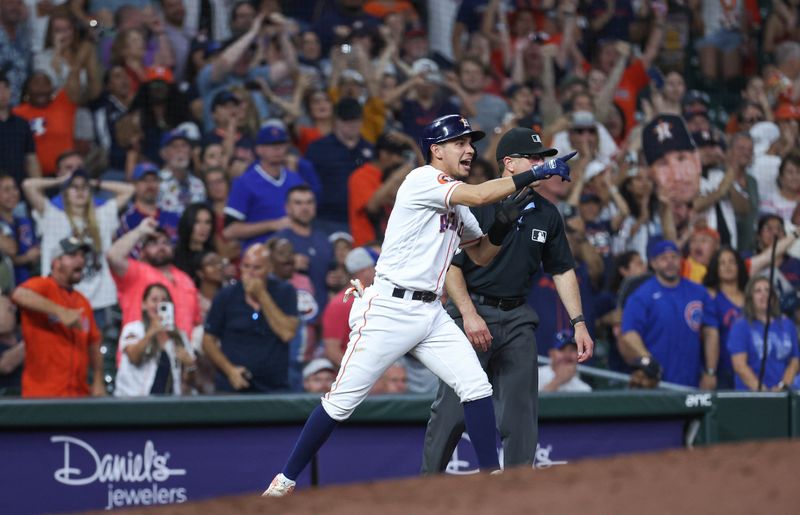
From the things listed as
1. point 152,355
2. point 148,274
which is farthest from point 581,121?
point 152,355

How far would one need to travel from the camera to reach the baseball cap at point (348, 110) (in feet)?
29.2

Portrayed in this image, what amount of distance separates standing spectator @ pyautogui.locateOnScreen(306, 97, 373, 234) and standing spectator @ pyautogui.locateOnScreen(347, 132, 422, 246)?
81mm

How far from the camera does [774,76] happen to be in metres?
11.0

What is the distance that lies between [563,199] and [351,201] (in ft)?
4.92

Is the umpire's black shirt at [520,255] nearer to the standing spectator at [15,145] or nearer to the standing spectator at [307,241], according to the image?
the standing spectator at [307,241]

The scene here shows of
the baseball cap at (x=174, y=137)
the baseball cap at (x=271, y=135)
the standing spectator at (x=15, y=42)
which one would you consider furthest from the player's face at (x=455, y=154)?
the standing spectator at (x=15, y=42)

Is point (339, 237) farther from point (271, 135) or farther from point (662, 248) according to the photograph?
point (662, 248)

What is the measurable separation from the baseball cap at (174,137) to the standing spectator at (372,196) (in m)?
1.16

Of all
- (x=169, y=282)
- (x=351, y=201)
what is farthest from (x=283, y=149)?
(x=169, y=282)

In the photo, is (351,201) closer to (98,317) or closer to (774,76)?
(98,317)

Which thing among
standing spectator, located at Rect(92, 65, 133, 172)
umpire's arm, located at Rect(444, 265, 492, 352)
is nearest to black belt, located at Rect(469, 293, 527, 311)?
umpire's arm, located at Rect(444, 265, 492, 352)

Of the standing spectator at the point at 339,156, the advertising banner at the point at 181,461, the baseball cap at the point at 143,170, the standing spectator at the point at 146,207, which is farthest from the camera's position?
the standing spectator at the point at 339,156

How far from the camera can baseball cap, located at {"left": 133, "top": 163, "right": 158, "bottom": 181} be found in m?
8.11

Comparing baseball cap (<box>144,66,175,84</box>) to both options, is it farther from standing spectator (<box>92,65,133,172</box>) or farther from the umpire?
the umpire
